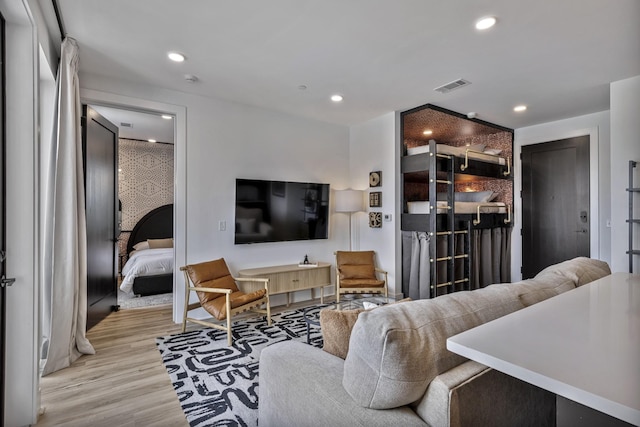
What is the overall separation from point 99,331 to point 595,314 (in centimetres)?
417

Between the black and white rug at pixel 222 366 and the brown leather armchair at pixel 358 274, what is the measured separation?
28.1 inches

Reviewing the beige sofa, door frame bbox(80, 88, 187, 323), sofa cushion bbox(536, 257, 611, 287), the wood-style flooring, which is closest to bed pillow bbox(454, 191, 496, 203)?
sofa cushion bbox(536, 257, 611, 287)

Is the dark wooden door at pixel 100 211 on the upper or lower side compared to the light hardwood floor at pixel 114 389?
upper

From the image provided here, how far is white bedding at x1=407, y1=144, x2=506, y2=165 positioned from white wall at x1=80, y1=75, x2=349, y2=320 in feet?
4.33

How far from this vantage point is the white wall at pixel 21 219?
6.14 ft

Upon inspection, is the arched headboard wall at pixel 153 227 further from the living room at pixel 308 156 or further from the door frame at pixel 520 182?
the door frame at pixel 520 182

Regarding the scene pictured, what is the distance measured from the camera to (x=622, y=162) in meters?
3.33

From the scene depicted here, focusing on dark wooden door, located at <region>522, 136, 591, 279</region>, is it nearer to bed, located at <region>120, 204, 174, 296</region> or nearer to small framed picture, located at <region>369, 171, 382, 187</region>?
small framed picture, located at <region>369, 171, 382, 187</region>

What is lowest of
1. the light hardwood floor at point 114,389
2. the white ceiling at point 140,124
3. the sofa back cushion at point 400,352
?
the light hardwood floor at point 114,389

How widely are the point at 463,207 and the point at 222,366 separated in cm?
372

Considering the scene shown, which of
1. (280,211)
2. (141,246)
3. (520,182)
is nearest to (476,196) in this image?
(520,182)

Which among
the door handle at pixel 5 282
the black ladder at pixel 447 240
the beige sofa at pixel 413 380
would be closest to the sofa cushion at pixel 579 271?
the beige sofa at pixel 413 380

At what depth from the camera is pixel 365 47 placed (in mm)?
2797

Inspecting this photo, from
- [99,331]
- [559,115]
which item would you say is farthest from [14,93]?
[559,115]
